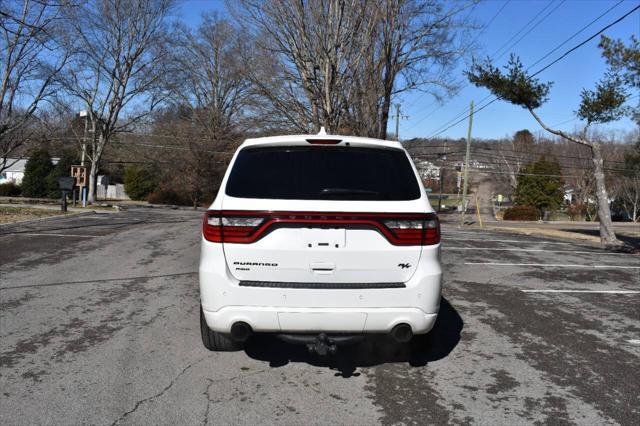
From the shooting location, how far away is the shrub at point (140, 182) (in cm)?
4953

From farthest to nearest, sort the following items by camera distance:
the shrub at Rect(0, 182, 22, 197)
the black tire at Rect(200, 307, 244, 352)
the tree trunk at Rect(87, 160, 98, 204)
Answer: the shrub at Rect(0, 182, 22, 197) < the tree trunk at Rect(87, 160, 98, 204) < the black tire at Rect(200, 307, 244, 352)

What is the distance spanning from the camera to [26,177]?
43094mm

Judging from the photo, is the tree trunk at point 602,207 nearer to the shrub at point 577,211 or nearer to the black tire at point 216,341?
the black tire at point 216,341

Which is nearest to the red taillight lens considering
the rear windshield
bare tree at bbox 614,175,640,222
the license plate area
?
the rear windshield

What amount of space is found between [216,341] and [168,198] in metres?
45.6

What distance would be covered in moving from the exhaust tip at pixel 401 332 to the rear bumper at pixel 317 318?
0.04 metres

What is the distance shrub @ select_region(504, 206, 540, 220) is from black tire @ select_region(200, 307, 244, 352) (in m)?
59.1

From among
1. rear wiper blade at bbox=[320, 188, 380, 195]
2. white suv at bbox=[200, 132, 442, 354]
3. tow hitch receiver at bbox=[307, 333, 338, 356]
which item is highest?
rear wiper blade at bbox=[320, 188, 380, 195]

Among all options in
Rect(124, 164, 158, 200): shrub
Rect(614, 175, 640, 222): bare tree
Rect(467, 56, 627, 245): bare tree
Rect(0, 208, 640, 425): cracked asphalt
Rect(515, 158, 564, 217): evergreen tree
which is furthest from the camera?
Rect(515, 158, 564, 217): evergreen tree

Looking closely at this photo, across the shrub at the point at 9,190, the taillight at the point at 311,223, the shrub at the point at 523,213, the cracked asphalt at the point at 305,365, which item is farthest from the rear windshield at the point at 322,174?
the shrub at the point at 523,213

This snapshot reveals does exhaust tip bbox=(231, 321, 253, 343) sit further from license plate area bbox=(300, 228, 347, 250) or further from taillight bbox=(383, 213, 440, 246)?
taillight bbox=(383, 213, 440, 246)

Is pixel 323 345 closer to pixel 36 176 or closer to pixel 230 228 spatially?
pixel 230 228

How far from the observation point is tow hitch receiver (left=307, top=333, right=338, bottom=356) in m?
3.46

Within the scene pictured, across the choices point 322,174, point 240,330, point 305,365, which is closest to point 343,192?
point 322,174
